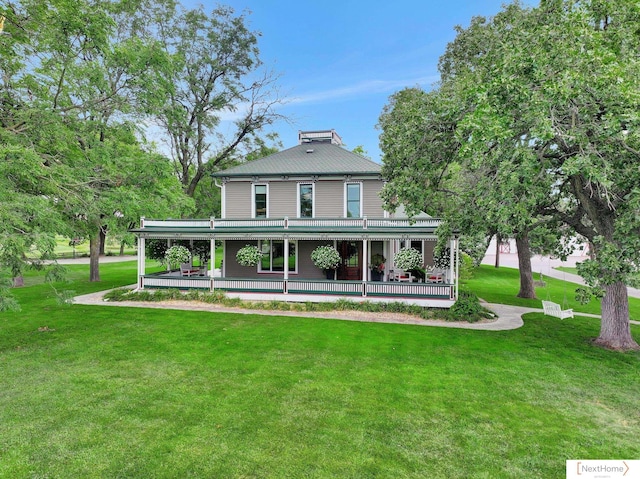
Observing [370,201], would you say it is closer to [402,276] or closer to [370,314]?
[402,276]

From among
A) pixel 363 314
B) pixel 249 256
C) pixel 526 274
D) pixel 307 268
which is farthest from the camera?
pixel 526 274

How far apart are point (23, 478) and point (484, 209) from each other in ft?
38.7

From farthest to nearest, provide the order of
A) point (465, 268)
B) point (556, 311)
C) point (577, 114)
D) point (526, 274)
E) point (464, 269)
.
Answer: point (465, 268)
point (464, 269)
point (526, 274)
point (556, 311)
point (577, 114)

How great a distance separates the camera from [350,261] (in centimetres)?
1848

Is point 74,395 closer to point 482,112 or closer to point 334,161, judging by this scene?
point 482,112

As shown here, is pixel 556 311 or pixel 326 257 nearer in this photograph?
pixel 556 311

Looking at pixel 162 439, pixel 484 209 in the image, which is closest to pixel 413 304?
pixel 484 209

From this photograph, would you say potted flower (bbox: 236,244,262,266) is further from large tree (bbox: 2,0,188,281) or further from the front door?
large tree (bbox: 2,0,188,281)

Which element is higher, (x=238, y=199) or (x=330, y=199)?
(x=238, y=199)

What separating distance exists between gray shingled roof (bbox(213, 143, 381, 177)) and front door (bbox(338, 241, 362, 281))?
3936 millimetres

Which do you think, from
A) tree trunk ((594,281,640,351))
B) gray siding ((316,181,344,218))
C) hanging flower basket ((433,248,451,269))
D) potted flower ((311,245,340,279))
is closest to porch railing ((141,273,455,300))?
potted flower ((311,245,340,279))

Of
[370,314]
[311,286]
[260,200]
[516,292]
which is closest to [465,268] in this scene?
[516,292]

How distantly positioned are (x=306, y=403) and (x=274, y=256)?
12765 millimetres

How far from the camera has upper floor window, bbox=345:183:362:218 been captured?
18.0m
